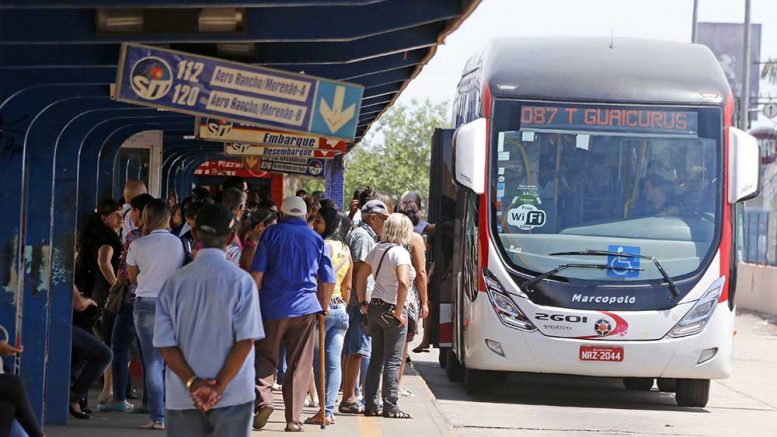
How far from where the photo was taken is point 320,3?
8.08 metres

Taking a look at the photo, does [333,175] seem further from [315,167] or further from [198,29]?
[198,29]

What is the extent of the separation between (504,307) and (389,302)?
2.56 meters

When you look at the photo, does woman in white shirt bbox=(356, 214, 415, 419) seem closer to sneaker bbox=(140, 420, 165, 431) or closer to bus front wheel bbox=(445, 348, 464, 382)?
sneaker bbox=(140, 420, 165, 431)

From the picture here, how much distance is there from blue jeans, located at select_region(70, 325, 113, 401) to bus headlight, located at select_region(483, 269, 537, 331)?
14.3ft

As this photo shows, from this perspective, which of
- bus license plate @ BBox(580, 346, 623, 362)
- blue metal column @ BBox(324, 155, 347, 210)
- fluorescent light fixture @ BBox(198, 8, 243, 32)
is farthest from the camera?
blue metal column @ BBox(324, 155, 347, 210)

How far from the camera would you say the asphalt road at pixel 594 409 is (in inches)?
510

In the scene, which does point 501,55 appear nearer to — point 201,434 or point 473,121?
point 473,121

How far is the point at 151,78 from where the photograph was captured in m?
8.30

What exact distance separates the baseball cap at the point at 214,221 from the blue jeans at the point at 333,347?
486 centimetres

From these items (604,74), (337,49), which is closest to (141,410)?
(337,49)

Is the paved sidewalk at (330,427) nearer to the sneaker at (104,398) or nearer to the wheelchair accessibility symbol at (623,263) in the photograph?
the sneaker at (104,398)

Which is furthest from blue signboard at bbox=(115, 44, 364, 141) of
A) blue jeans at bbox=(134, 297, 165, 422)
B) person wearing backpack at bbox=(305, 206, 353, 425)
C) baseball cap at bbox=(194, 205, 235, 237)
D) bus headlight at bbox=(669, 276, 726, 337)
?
bus headlight at bbox=(669, 276, 726, 337)

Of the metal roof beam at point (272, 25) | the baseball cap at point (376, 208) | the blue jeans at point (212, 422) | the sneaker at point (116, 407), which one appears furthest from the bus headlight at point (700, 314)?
the blue jeans at point (212, 422)

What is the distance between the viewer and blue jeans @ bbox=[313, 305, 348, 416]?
1180 centimetres
